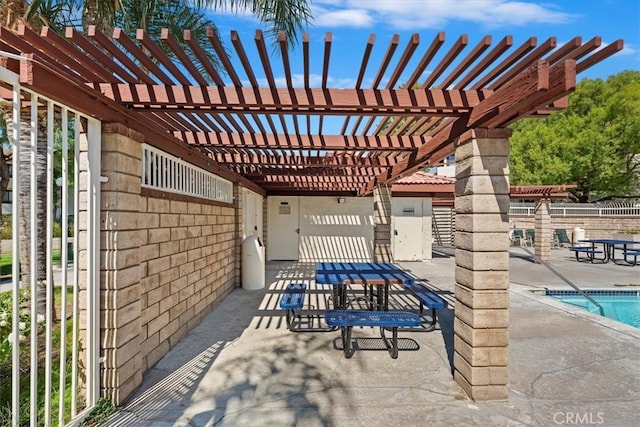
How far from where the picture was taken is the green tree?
838 inches

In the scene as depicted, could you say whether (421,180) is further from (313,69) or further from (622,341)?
(313,69)

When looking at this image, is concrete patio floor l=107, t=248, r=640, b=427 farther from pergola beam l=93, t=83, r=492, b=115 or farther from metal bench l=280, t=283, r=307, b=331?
pergola beam l=93, t=83, r=492, b=115

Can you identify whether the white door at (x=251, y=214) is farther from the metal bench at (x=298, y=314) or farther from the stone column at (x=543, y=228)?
the stone column at (x=543, y=228)

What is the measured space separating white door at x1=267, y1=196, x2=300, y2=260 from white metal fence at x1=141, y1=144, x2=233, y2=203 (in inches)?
250

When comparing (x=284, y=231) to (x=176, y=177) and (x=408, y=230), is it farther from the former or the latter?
(x=176, y=177)

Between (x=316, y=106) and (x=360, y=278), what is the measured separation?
2935mm

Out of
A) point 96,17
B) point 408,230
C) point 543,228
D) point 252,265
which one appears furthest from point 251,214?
point 543,228

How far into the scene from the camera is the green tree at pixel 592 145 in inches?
838

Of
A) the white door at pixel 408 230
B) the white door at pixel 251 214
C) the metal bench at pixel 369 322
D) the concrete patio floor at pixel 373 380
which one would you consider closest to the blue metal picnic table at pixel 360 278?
the concrete patio floor at pixel 373 380

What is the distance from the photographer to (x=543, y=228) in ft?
41.2

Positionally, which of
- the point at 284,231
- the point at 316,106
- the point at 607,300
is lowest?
the point at 607,300

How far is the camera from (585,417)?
288 centimetres

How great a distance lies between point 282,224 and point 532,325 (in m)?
9.09

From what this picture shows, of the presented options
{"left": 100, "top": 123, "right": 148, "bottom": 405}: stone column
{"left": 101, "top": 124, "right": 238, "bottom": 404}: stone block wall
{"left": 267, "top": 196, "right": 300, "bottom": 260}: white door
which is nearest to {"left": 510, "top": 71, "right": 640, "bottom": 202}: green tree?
{"left": 267, "top": 196, "right": 300, "bottom": 260}: white door
